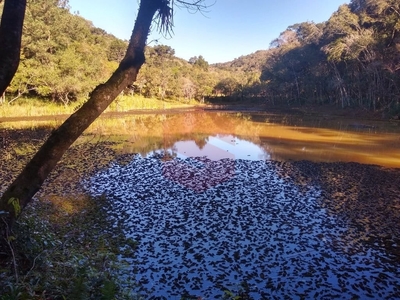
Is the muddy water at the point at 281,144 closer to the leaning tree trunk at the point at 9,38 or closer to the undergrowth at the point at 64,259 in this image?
the undergrowth at the point at 64,259

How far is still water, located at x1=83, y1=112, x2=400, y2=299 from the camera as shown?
5996mm

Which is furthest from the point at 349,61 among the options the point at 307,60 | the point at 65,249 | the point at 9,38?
the point at 9,38

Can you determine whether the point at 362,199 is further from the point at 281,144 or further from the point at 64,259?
the point at 281,144

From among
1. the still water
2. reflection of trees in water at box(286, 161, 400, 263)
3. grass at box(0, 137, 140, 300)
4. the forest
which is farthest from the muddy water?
the forest

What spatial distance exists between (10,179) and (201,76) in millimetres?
93499


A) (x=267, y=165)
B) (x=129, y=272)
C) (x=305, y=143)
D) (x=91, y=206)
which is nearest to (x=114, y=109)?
(x=305, y=143)

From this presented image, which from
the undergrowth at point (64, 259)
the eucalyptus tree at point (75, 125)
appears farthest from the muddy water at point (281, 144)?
the eucalyptus tree at point (75, 125)

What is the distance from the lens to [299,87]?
65.6m

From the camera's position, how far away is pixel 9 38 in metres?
3.34

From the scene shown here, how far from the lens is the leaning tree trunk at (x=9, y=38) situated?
3297 mm

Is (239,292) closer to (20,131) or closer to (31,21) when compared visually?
(20,131)

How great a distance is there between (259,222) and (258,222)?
28 millimetres

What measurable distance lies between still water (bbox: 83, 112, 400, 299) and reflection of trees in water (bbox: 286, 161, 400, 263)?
0.13 ft

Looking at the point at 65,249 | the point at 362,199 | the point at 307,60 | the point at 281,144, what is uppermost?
the point at 307,60
